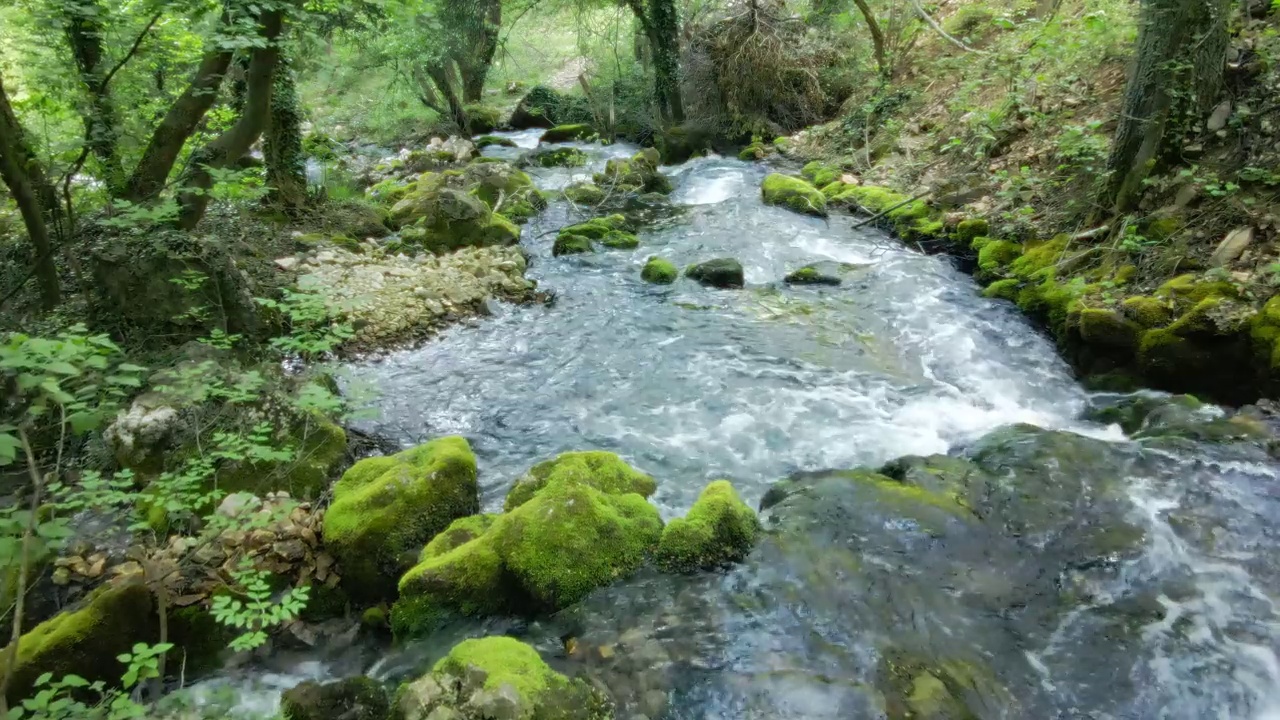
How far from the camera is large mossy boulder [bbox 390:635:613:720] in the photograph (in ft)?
8.52

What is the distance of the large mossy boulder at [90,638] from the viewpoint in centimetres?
310

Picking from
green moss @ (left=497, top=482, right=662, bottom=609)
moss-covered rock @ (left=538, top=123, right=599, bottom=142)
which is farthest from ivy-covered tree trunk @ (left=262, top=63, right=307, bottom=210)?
moss-covered rock @ (left=538, top=123, right=599, bottom=142)

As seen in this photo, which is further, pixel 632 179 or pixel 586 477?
pixel 632 179

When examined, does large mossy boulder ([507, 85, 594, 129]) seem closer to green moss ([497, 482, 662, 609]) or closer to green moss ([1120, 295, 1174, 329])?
green moss ([1120, 295, 1174, 329])

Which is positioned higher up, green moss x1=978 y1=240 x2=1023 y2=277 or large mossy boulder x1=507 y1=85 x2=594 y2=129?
large mossy boulder x1=507 y1=85 x2=594 y2=129

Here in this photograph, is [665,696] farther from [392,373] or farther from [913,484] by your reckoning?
[392,373]

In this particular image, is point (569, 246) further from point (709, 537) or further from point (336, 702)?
point (336, 702)

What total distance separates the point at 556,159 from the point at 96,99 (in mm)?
11969

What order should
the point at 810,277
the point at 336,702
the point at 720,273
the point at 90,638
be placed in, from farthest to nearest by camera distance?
the point at 720,273 → the point at 810,277 → the point at 90,638 → the point at 336,702

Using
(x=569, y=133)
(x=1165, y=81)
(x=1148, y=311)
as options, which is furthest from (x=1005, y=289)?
(x=569, y=133)

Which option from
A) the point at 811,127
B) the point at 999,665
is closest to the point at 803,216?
the point at 811,127

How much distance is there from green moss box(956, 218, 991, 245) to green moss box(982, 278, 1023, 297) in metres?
1.40

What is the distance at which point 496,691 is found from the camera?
2.63 meters

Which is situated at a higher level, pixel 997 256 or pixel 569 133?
pixel 569 133
